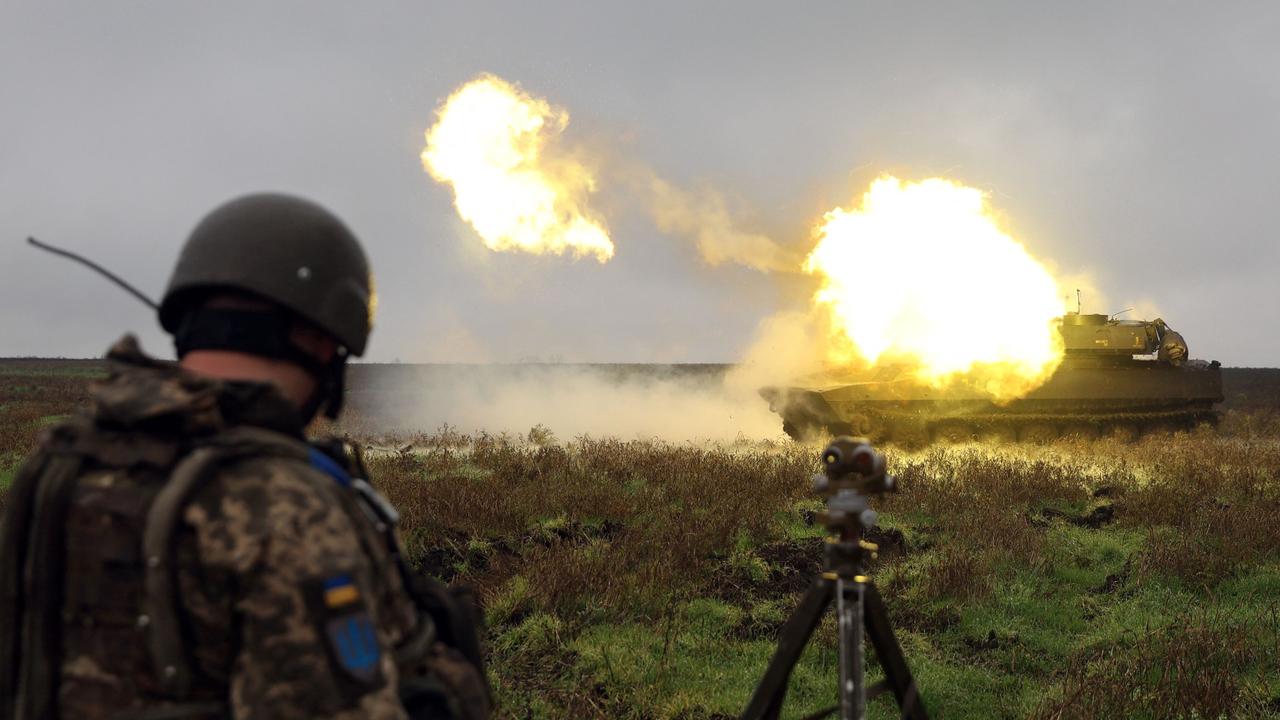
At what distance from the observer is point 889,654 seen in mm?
3320

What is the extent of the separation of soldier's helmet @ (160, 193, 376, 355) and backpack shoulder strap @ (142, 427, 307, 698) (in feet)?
1.80

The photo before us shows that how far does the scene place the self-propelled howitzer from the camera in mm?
18641

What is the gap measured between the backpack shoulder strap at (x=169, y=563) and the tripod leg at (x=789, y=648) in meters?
2.29

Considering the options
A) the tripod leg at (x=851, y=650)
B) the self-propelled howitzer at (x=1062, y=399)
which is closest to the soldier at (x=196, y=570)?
the tripod leg at (x=851, y=650)

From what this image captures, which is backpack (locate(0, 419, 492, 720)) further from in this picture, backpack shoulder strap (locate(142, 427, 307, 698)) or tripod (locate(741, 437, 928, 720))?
tripod (locate(741, 437, 928, 720))

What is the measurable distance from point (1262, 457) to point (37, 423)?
29495 mm

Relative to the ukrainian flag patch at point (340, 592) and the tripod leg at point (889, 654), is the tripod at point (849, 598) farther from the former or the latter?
the ukrainian flag patch at point (340, 592)

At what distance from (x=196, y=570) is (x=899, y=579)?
7.10m

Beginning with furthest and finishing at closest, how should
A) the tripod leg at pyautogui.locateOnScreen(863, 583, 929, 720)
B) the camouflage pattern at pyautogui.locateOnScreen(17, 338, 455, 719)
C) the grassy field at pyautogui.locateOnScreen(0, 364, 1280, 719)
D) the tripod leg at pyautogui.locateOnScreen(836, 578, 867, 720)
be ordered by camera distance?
1. the grassy field at pyautogui.locateOnScreen(0, 364, 1280, 719)
2. the tripod leg at pyautogui.locateOnScreen(863, 583, 929, 720)
3. the tripod leg at pyautogui.locateOnScreen(836, 578, 867, 720)
4. the camouflage pattern at pyautogui.locateOnScreen(17, 338, 455, 719)

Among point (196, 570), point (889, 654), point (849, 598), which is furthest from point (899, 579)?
point (196, 570)

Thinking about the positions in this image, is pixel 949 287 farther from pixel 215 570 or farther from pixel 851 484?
pixel 215 570

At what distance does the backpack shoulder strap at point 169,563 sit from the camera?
1.54m

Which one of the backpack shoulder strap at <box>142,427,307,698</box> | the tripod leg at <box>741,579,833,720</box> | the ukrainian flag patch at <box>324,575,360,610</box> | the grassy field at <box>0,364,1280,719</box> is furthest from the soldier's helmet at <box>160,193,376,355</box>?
the grassy field at <box>0,364,1280,719</box>

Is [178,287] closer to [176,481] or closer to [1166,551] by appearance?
[176,481]
